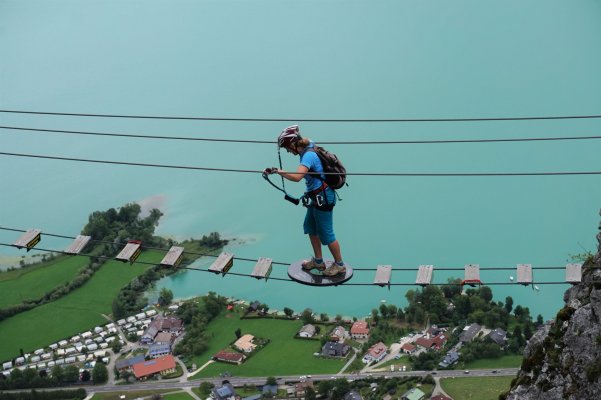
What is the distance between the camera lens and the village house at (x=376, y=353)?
26000mm

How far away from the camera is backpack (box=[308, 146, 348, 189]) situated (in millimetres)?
7934

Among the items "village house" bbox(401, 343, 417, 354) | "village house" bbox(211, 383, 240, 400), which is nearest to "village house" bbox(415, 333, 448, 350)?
"village house" bbox(401, 343, 417, 354)

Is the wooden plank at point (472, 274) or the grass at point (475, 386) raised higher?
the grass at point (475, 386)

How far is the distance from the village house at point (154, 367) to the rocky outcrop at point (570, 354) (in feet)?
68.4

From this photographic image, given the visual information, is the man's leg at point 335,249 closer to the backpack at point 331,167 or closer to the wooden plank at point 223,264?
the backpack at point 331,167

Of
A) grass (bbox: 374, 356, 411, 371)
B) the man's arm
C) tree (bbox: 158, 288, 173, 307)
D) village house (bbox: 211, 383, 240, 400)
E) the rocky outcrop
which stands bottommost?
the rocky outcrop

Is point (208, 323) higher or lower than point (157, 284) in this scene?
lower

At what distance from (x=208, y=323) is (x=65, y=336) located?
6.01m

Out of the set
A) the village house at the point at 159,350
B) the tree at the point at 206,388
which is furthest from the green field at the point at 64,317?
the tree at the point at 206,388

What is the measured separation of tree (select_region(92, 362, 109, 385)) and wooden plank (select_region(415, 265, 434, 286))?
2132 cm

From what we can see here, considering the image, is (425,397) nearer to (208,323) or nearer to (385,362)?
(385,362)

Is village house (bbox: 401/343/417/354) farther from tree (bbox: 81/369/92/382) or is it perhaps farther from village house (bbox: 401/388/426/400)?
tree (bbox: 81/369/92/382)

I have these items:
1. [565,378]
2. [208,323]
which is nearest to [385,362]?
[208,323]

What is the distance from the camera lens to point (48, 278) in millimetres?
35562
